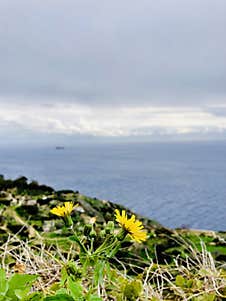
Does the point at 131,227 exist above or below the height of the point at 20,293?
above

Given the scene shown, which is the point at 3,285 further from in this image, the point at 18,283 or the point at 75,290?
the point at 75,290

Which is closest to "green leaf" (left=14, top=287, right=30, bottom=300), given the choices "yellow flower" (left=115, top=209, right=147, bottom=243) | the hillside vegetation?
the hillside vegetation

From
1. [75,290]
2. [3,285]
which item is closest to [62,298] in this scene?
[75,290]

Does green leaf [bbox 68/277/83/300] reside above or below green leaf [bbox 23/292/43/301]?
above

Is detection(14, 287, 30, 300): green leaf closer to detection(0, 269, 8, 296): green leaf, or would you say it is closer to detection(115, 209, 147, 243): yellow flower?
detection(0, 269, 8, 296): green leaf

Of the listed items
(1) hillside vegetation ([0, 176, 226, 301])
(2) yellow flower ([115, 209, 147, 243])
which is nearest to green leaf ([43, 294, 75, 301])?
(1) hillside vegetation ([0, 176, 226, 301])

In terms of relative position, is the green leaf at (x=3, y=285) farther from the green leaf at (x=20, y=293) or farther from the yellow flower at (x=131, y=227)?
the yellow flower at (x=131, y=227)

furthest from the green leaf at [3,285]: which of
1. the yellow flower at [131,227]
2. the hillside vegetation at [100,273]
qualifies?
the yellow flower at [131,227]

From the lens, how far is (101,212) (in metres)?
4.63

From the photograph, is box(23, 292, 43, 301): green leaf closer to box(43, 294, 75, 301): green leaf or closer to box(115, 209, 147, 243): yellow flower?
box(43, 294, 75, 301): green leaf

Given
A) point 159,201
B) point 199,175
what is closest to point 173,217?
point 159,201

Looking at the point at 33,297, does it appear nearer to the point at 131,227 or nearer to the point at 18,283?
the point at 18,283

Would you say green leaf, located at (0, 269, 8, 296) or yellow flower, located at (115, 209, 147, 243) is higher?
yellow flower, located at (115, 209, 147, 243)

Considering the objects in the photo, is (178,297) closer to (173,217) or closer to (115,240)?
(115,240)
